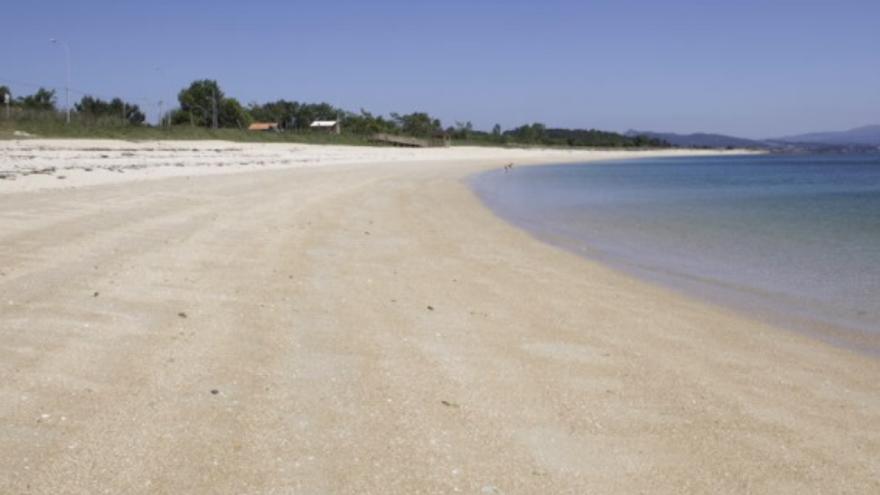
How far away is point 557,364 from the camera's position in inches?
189

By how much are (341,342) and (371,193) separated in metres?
14.2

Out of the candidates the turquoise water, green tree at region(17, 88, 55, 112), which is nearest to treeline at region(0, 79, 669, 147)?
green tree at region(17, 88, 55, 112)

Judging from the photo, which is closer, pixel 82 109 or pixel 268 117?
pixel 82 109

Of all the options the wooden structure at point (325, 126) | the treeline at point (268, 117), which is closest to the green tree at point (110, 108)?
the treeline at point (268, 117)

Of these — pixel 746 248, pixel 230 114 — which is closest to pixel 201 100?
pixel 230 114

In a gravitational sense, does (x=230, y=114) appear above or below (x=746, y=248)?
above

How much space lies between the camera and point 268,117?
10100 cm

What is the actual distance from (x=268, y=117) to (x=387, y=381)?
101 meters

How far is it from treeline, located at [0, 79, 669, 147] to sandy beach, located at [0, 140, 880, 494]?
43241 mm

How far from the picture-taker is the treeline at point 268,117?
Result: 198ft

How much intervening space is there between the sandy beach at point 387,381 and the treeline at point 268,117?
43.2 metres

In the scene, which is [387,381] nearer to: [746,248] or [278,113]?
[746,248]

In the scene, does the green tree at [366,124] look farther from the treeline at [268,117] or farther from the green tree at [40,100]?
the green tree at [40,100]

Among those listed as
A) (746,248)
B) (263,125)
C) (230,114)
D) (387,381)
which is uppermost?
(230,114)
